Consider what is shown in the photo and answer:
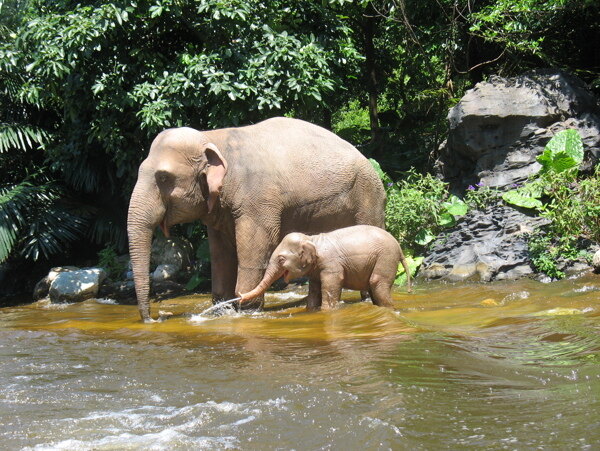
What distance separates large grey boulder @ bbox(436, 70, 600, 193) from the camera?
1228 cm

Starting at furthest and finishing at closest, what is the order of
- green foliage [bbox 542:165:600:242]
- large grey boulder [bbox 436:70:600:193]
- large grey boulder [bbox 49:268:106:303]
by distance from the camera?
large grey boulder [bbox 436:70:600:193]
large grey boulder [bbox 49:268:106:303]
green foliage [bbox 542:165:600:242]

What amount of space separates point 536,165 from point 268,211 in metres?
5.49

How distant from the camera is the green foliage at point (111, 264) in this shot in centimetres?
1327

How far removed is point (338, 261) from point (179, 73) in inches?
187

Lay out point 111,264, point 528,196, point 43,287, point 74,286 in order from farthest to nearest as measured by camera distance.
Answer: point 111,264, point 43,287, point 74,286, point 528,196

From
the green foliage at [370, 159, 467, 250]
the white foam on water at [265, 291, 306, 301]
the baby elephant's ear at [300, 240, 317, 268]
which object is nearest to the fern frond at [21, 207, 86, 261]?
the white foam on water at [265, 291, 306, 301]

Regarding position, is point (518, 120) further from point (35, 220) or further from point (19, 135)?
point (19, 135)

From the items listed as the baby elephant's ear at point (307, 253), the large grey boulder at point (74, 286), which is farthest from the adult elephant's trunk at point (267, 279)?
the large grey boulder at point (74, 286)

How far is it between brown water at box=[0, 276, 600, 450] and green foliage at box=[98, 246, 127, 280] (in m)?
4.95

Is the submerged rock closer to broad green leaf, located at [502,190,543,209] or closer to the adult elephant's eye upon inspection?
the adult elephant's eye

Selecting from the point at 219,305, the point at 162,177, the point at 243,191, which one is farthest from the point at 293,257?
the point at 162,177

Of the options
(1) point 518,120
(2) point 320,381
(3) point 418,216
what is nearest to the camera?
(2) point 320,381

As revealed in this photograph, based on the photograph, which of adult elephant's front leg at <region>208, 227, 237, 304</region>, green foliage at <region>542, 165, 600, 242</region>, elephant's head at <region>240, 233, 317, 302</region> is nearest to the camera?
elephant's head at <region>240, 233, 317, 302</region>

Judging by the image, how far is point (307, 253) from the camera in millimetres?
8180
